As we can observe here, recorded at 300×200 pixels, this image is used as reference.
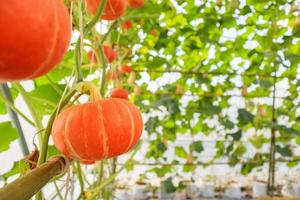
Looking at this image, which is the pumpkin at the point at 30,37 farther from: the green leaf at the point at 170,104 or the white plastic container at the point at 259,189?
the white plastic container at the point at 259,189

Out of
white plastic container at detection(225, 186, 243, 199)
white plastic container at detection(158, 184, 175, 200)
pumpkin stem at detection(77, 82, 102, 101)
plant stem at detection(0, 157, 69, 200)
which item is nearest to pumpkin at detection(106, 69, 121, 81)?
pumpkin stem at detection(77, 82, 102, 101)

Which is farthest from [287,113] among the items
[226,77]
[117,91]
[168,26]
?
[117,91]

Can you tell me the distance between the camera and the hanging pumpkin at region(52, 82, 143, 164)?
375 mm

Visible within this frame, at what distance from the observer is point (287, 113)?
345cm

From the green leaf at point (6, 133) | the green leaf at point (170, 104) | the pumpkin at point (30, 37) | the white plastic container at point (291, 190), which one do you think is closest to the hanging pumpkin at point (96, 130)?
the pumpkin at point (30, 37)

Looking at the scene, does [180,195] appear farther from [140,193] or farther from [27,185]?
[27,185]

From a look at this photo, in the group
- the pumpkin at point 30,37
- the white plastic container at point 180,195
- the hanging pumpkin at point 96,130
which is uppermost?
the pumpkin at point 30,37

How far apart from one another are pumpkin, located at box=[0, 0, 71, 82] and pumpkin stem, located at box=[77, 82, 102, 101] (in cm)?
19

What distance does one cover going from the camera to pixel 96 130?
0.38 meters

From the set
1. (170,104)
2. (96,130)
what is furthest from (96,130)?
(170,104)

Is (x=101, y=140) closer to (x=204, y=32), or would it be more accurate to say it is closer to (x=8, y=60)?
(x=8, y=60)

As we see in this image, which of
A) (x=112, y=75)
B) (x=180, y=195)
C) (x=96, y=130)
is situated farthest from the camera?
(x=180, y=195)

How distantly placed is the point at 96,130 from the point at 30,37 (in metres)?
0.20

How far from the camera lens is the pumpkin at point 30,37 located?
7.3 inches
